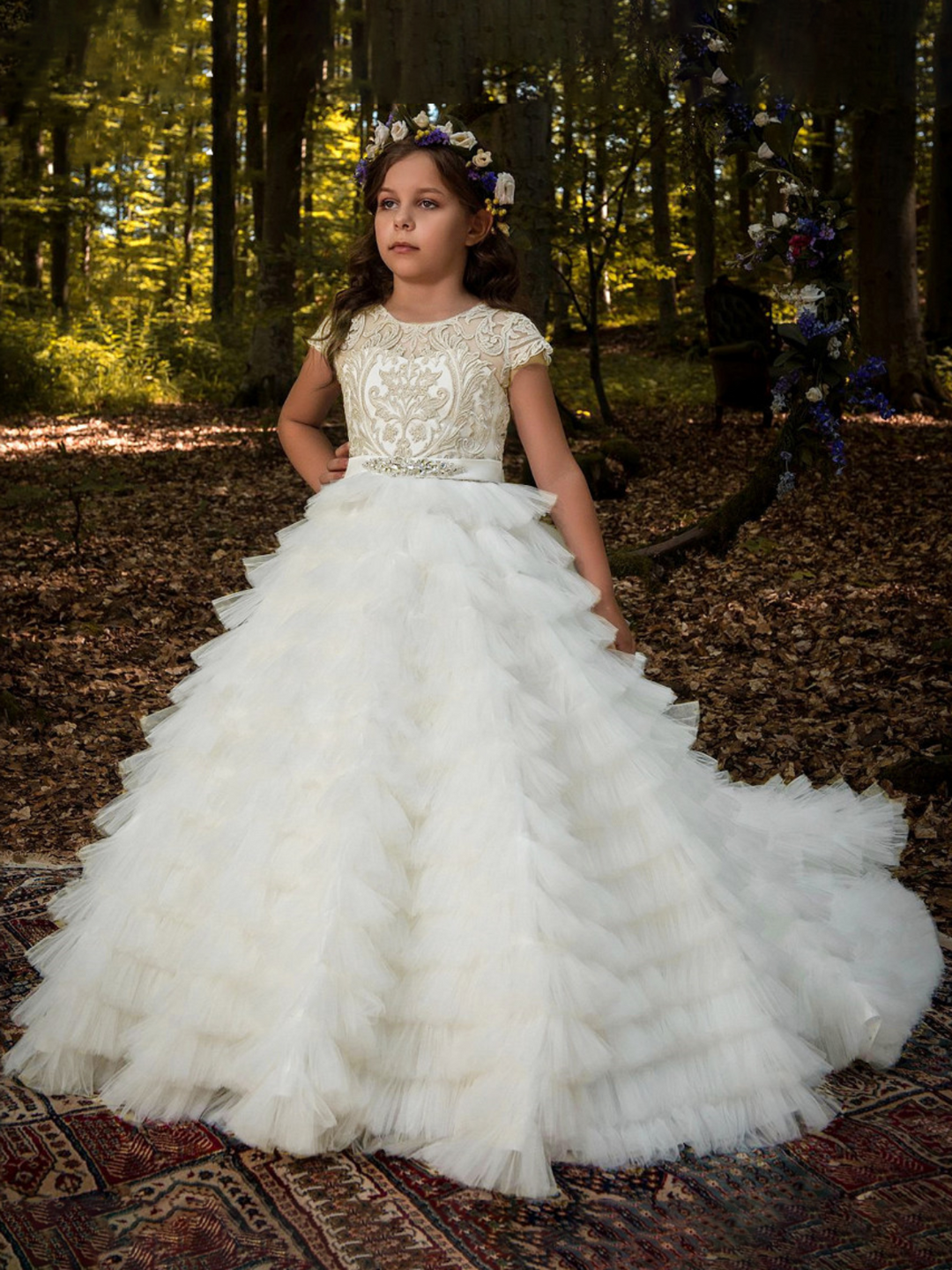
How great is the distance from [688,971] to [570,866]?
363mm

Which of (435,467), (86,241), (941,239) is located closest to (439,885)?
(435,467)

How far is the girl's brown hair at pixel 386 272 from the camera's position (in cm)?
276

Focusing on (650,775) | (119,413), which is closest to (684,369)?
(119,413)

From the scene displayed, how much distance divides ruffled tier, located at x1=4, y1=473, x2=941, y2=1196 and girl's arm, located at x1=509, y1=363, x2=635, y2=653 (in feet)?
0.25

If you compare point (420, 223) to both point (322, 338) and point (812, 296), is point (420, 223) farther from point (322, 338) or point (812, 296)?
point (812, 296)

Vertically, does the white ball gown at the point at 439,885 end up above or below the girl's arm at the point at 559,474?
below

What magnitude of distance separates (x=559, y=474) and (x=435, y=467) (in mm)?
286

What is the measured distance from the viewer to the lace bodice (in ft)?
8.71

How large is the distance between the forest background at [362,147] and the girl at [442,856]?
204cm

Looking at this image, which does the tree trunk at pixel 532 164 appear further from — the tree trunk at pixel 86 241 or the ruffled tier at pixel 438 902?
the tree trunk at pixel 86 241

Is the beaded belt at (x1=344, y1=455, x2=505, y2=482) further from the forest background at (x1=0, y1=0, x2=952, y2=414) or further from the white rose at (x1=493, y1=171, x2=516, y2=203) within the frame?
the forest background at (x1=0, y1=0, x2=952, y2=414)

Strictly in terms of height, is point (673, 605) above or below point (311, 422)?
below

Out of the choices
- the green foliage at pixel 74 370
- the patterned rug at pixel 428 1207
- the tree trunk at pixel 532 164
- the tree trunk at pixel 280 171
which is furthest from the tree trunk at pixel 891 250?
the patterned rug at pixel 428 1207

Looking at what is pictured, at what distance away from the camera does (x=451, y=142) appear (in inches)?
106
